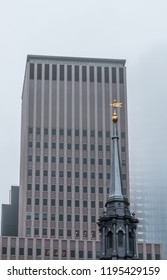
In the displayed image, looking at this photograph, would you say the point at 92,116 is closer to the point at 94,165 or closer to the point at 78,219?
the point at 94,165

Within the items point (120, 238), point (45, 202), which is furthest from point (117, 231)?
point (45, 202)

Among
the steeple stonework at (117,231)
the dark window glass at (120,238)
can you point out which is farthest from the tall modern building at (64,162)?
the dark window glass at (120,238)

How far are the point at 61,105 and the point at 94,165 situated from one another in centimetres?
2000

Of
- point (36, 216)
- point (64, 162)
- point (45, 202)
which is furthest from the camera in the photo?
point (64, 162)

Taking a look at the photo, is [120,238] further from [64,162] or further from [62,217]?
[64,162]

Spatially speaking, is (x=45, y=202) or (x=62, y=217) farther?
(x=45, y=202)

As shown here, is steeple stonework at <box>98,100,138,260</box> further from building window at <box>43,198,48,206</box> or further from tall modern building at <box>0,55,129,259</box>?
building window at <box>43,198,48,206</box>

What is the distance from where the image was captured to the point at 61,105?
653ft

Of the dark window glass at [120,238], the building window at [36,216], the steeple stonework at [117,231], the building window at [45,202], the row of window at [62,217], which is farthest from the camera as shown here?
the building window at [45,202]

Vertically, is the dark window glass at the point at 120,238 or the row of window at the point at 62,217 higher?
the row of window at the point at 62,217

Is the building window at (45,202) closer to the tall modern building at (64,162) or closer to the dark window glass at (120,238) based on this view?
the tall modern building at (64,162)

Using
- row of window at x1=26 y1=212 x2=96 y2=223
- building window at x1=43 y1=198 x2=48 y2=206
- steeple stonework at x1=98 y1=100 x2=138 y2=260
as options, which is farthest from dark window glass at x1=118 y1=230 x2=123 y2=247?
building window at x1=43 y1=198 x2=48 y2=206

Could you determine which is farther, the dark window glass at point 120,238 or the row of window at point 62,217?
the row of window at point 62,217
